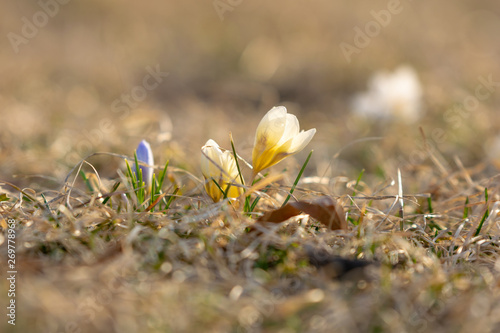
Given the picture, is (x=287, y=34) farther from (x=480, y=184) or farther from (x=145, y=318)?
(x=145, y=318)

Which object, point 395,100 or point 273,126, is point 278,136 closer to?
point 273,126

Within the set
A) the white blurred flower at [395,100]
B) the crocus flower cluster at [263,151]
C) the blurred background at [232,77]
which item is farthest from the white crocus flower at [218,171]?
the white blurred flower at [395,100]

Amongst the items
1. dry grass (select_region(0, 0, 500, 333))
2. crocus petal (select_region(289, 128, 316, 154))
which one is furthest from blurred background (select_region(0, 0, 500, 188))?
crocus petal (select_region(289, 128, 316, 154))

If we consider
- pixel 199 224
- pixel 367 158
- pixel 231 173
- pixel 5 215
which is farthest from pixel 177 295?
pixel 367 158

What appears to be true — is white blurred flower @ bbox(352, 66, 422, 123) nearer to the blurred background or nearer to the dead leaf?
the blurred background

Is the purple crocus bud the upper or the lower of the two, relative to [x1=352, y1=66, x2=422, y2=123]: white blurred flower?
upper

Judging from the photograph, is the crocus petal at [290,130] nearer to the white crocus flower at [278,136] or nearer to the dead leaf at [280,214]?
the white crocus flower at [278,136]
